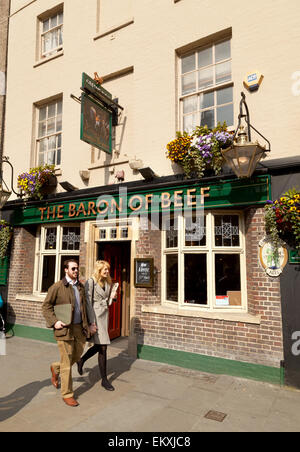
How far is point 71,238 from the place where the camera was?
772cm

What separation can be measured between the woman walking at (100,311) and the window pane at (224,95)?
404 cm

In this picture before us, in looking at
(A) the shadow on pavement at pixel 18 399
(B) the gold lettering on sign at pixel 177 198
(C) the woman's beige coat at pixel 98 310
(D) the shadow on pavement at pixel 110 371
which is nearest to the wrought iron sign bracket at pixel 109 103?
(B) the gold lettering on sign at pixel 177 198

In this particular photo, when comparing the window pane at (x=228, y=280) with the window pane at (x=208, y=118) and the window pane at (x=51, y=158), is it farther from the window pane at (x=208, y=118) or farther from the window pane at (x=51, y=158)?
the window pane at (x=51, y=158)

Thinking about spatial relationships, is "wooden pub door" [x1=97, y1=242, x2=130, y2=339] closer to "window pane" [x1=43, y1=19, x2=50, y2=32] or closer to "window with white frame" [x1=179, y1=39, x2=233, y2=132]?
"window with white frame" [x1=179, y1=39, x2=233, y2=132]

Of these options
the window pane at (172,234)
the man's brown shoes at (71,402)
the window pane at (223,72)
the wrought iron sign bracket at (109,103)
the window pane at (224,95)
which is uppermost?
the window pane at (223,72)

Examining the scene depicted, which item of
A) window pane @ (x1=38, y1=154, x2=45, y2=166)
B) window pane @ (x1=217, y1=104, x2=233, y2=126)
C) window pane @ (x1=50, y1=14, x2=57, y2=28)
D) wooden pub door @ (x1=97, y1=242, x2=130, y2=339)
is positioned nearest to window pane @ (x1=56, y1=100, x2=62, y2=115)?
window pane @ (x1=38, y1=154, x2=45, y2=166)

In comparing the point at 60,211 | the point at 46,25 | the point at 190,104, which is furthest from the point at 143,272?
the point at 46,25

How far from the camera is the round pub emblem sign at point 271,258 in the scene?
15.8ft

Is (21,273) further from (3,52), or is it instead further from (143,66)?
(3,52)

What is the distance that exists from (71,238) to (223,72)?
519 centimetres

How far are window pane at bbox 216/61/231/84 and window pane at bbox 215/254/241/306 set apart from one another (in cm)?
358

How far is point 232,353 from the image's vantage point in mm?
5062
